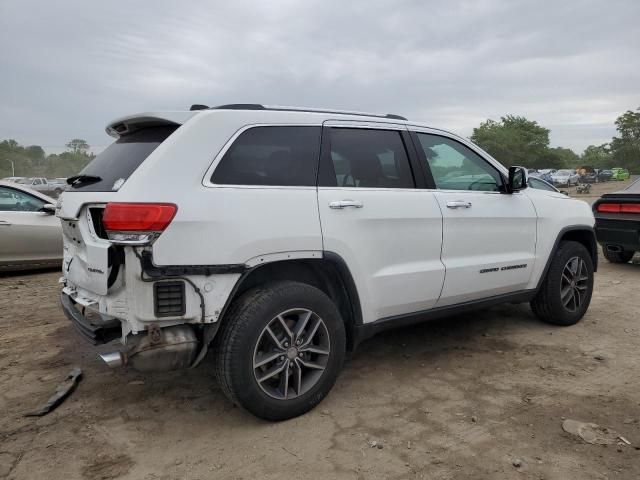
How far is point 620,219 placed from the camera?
24.4 feet

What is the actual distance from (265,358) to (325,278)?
0.68 metres

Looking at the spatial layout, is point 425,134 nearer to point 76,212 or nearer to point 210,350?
point 210,350

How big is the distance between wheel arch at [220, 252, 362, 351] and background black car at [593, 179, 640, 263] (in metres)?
5.61

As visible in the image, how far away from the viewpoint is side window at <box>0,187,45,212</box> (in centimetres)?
739

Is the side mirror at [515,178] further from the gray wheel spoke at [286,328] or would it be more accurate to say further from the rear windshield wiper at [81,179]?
the rear windshield wiper at [81,179]

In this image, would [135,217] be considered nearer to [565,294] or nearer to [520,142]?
[565,294]

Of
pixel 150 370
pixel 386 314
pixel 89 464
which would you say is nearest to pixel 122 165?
pixel 150 370

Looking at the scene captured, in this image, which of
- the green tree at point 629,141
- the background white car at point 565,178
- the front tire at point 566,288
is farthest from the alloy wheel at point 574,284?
the green tree at point 629,141

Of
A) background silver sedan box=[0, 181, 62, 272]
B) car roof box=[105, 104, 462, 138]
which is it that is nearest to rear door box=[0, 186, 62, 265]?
background silver sedan box=[0, 181, 62, 272]

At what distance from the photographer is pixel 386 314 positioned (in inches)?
142

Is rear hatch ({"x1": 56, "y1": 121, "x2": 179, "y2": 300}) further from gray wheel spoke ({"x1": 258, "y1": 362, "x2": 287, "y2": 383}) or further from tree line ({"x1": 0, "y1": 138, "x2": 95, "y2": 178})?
tree line ({"x1": 0, "y1": 138, "x2": 95, "y2": 178})

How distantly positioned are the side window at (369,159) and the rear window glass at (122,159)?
1079 mm

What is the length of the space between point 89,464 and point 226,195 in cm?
157

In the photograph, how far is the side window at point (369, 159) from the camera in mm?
3491
